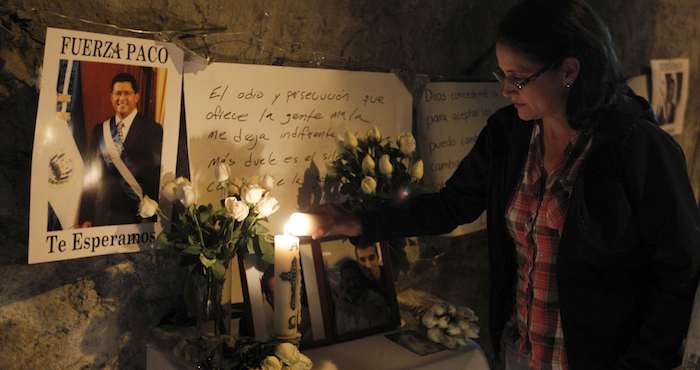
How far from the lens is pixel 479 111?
1882 millimetres

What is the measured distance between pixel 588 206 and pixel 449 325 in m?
0.41

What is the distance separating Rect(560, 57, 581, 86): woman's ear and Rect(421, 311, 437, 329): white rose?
58 cm

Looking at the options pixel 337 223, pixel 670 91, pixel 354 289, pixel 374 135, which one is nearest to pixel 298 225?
pixel 337 223

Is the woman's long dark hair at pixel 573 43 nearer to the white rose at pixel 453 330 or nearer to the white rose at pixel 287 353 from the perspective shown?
the white rose at pixel 453 330

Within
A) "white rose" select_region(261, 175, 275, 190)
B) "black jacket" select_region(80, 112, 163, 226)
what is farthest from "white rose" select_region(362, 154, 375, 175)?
"black jacket" select_region(80, 112, 163, 226)

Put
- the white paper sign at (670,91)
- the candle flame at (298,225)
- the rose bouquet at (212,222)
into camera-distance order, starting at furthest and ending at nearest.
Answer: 1. the white paper sign at (670,91)
2. the candle flame at (298,225)
3. the rose bouquet at (212,222)

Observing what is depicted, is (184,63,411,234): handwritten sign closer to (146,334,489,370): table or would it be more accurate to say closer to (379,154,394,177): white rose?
(379,154,394,177): white rose

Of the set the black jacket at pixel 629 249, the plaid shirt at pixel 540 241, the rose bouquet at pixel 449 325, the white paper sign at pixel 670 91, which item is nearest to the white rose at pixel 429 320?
the rose bouquet at pixel 449 325

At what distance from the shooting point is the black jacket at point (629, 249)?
1111mm

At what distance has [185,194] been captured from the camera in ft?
4.02

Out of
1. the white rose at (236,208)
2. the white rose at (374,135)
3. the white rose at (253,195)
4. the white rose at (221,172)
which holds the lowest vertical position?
the white rose at (236,208)

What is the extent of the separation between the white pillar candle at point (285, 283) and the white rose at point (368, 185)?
10.2 inches

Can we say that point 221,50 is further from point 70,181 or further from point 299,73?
point 70,181

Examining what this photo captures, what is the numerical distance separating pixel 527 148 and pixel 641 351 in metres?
0.45
